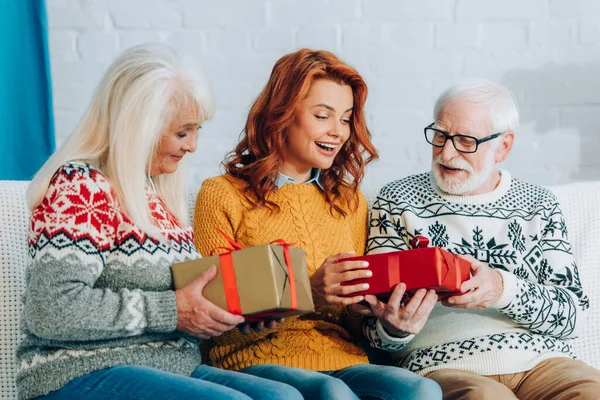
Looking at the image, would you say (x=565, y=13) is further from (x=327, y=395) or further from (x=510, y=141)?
(x=327, y=395)

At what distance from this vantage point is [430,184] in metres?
2.26

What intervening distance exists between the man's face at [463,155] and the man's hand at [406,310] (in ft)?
1.32

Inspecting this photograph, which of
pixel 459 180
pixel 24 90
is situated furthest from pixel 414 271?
pixel 24 90

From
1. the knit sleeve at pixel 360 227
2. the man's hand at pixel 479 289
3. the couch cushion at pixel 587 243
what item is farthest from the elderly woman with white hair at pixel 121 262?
the couch cushion at pixel 587 243

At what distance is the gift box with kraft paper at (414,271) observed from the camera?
1787mm

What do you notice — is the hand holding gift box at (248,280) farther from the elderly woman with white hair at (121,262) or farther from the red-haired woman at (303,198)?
the red-haired woman at (303,198)

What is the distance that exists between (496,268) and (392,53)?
105 centimetres

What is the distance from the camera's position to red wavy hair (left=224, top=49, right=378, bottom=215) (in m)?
2.10

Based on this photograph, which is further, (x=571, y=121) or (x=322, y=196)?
(x=571, y=121)

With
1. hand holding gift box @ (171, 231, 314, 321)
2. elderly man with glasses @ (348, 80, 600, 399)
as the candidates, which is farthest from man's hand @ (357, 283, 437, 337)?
hand holding gift box @ (171, 231, 314, 321)

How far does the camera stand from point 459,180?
2.19 m

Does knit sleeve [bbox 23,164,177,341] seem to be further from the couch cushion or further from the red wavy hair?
the couch cushion

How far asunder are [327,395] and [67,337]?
1.68 feet

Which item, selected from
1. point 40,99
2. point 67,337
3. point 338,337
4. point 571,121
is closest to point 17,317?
point 67,337
